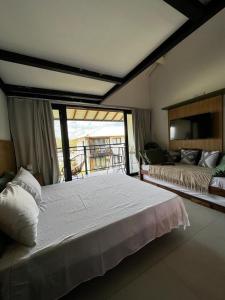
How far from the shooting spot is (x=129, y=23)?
1438 mm

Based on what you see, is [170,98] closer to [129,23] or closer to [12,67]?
[129,23]

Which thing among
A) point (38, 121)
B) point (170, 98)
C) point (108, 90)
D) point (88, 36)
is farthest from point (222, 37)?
point (38, 121)

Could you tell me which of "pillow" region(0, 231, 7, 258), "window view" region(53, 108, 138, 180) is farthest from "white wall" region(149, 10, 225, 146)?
"pillow" region(0, 231, 7, 258)

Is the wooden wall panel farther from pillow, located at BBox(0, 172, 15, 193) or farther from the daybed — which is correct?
pillow, located at BBox(0, 172, 15, 193)

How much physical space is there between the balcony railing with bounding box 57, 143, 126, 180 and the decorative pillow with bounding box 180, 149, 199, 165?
1.89 m

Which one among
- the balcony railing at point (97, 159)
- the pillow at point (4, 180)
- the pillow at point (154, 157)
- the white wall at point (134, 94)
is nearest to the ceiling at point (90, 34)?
the pillow at point (4, 180)

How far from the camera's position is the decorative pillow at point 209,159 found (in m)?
2.91

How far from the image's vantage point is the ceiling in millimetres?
1225

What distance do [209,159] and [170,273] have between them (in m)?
2.38

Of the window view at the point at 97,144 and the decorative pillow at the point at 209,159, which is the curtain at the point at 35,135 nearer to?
the window view at the point at 97,144

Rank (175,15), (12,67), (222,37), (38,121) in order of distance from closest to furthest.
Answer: (175,15), (12,67), (222,37), (38,121)

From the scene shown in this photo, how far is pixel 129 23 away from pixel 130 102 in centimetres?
280

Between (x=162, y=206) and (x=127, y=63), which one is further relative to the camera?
(x=127, y=63)

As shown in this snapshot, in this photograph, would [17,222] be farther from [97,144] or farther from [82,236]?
[97,144]
